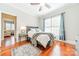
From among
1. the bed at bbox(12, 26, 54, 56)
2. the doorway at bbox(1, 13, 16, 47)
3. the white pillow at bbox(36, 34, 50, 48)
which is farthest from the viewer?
the white pillow at bbox(36, 34, 50, 48)

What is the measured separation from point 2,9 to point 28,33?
2.51 ft

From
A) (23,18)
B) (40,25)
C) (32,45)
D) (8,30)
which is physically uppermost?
(23,18)

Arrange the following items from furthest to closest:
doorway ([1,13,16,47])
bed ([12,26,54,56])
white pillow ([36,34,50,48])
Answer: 1. white pillow ([36,34,50,48])
2. bed ([12,26,54,56])
3. doorway ([1,13,16,47])

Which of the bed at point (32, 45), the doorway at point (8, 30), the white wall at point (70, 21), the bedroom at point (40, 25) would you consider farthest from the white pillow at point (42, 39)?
the doorway at point (8, 30)

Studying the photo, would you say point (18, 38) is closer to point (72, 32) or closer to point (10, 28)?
Result: point (10, 28)

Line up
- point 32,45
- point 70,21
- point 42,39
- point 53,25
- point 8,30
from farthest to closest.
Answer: point 42,39 → point 32,45 → point 53,25 → point 70,21 → point 8,30

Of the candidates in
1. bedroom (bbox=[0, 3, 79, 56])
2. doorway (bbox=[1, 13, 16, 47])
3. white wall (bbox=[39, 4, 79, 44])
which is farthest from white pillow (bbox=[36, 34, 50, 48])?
doorway (bbox=[1, 13, 16, 47])

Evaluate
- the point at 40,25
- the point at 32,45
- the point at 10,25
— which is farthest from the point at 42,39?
the point at 10,25

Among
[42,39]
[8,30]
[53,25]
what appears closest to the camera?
[8,30]

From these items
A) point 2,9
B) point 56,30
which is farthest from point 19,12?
point 56,30

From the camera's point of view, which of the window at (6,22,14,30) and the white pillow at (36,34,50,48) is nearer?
the window at (6,22,14,30)

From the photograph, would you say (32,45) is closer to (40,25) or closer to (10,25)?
(40,25)

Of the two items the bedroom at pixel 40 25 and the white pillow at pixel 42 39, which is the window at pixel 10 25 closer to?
the bedroom at pixel 40 25

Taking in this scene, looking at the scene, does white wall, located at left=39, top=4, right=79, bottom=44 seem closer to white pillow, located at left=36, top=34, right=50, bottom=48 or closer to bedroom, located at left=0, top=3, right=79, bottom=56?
bedroom, located at left=0, top=3, right=79, bottom=56
